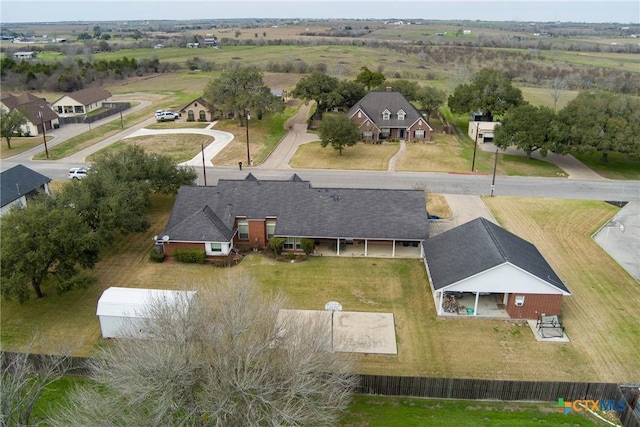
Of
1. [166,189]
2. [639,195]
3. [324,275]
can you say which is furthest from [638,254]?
[166,189]

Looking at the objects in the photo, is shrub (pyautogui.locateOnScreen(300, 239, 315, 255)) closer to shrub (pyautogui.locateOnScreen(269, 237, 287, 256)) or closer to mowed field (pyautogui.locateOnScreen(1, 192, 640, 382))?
mowed field (pyautogui.locateOnScreen(1, 192, 640, 382))

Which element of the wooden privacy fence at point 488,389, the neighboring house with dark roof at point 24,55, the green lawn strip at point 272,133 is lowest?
the wooden privacy fence at point 488,389

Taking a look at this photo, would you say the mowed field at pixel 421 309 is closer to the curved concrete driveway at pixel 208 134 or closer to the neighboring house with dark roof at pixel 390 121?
the curved concrete driveway at pixel 208 134

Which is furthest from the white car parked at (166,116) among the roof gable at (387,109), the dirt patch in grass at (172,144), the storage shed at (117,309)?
the storage shed at (117,309)

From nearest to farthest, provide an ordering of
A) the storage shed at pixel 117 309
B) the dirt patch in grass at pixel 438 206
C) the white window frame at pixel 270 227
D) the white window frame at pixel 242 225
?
the storage shed at pixel 117 309 < the white window frame at pixel 270 227 < the white window frame at pixel 242 225 < the dirt patch in grass at pixel 438 206

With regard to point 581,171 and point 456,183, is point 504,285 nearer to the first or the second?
point 456,183

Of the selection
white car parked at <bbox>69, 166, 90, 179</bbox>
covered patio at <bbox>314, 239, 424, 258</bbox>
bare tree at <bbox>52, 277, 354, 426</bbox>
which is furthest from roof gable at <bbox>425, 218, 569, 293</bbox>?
white car parked at <bbox>69, 166, 90, 179</bbox>
